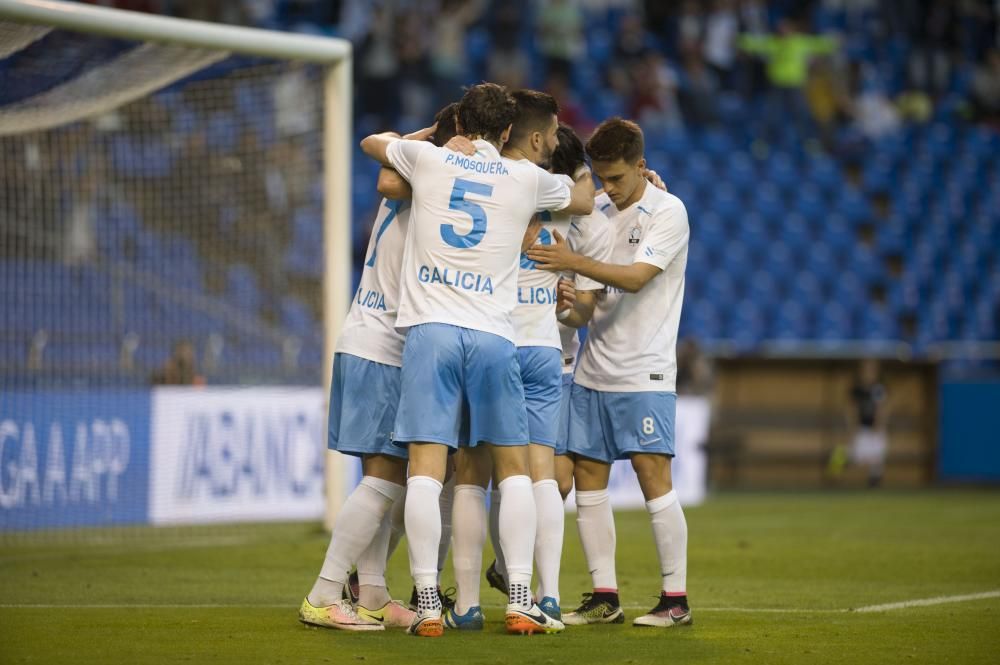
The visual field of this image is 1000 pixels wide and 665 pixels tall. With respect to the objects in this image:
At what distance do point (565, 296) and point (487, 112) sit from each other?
110 centimetres

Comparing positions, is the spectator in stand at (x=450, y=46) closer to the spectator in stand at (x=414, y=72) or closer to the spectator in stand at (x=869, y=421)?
the spectator in stand at (x=414, y=72)

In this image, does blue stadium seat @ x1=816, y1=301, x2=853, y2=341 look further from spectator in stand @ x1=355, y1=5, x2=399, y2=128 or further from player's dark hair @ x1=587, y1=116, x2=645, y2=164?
player's dark hair @ x1=587, y1=116, x2=645, y2=164

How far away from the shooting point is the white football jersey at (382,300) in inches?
248

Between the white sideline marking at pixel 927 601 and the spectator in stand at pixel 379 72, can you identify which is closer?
the white sideline marking at pixel 927 601

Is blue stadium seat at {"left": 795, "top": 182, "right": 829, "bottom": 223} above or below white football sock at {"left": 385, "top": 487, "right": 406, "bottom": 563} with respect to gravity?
above

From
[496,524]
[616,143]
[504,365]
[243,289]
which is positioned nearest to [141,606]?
[496,524]

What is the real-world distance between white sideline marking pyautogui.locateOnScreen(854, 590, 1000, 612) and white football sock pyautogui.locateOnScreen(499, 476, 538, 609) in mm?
2017

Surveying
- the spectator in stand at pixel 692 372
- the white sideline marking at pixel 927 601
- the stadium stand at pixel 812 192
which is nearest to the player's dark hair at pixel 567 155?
the white sideline marking at pixel 927 601

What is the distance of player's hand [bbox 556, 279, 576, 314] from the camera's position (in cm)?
669

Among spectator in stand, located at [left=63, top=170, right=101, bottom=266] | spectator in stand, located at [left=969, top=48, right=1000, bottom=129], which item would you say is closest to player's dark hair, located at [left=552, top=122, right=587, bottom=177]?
spectator in stand, located at [left=63, top=170, right=101, bottom=266]

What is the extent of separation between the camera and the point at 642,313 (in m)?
6.75

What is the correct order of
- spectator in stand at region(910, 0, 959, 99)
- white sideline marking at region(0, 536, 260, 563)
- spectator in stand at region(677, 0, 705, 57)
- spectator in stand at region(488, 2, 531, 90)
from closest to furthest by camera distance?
1. white sideline marking at region(0, 536, 260, 563)
2. spectator in stand at region(488, 2, 531, 90)
3. spectator in stand at region(677, 0, 705, 57)
4. spectator in stand at region(910, 0, 959, 99)

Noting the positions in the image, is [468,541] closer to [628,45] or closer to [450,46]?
[450,46]

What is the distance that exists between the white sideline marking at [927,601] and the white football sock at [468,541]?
2.11 metres
